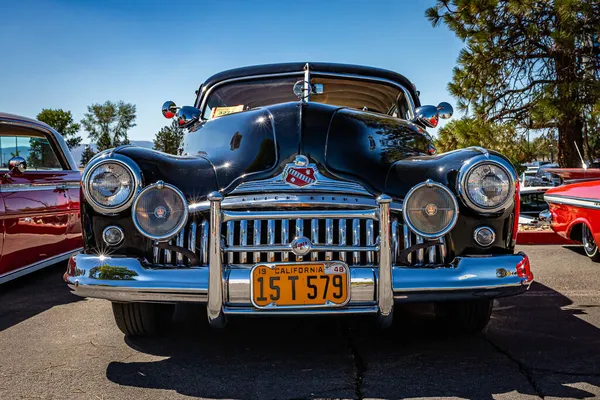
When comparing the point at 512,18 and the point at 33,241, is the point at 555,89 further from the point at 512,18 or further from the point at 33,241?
the point at 33,241

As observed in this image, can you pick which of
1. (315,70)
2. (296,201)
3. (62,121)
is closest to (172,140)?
(315,70)

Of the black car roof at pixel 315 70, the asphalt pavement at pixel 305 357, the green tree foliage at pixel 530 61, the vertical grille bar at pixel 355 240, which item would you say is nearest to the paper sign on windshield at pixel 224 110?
the black car roof at pixel 315 70

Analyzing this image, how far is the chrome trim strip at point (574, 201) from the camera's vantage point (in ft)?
17.2

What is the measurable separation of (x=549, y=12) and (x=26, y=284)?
27.7 feet

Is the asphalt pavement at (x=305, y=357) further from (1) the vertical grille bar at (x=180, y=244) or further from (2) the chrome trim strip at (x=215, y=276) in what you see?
(1) the vertical grille bar at (x=180, y=244)

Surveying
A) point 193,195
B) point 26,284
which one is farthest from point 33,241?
point 193,195

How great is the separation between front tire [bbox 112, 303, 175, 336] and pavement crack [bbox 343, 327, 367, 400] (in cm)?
101

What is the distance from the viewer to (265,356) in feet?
9.48

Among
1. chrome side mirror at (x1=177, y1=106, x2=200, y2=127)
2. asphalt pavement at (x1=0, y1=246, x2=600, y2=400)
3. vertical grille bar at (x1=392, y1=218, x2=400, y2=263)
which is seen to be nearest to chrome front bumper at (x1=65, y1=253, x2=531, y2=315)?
vertical grille bar at (x1=392, y1=218, x2=400, y2=263)

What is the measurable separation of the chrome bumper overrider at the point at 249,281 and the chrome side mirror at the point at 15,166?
2.22 m

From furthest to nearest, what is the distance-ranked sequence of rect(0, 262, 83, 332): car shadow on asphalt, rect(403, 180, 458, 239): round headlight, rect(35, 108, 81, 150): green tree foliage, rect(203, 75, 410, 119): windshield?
1. rect(35, 108, 81, 150): green tree foliage
2. rect(203, 75, 410, 119): windshield
3. rect(0, 262, 83, 332): car shadow on asphalt
4. rect(403, 180, 458, 239): round headlight

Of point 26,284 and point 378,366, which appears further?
point 26,284

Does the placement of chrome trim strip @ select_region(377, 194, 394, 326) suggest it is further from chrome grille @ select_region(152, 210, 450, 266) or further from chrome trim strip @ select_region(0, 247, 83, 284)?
chrome trim strip @ select_region(0, 247, 83, 284)

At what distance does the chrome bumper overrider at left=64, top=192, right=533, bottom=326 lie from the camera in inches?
99.7
